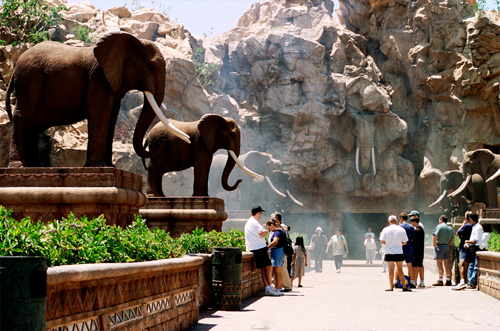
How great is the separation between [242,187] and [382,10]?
688 inches

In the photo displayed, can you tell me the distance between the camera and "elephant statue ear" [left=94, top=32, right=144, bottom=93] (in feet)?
31.1

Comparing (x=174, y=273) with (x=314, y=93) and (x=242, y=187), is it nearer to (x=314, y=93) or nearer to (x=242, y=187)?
(x=242, y=187)

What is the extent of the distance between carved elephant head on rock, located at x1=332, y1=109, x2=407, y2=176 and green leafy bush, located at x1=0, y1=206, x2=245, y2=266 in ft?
108

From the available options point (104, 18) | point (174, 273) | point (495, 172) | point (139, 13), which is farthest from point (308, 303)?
point (139, 13)

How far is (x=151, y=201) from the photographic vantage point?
14508 mm

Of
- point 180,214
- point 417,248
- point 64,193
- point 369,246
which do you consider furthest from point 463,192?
point 64,193

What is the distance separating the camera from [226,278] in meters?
9.72

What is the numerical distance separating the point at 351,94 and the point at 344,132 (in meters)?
2.78

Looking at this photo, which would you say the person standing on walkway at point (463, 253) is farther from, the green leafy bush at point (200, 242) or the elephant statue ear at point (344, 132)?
the elephant statue ear at point (344, 132)

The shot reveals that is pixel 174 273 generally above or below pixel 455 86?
below

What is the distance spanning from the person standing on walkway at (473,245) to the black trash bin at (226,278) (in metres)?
6.74

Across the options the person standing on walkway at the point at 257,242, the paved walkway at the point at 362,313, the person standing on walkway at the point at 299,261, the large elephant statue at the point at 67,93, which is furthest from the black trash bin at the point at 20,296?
the person standing on walkway at the point at 299,261

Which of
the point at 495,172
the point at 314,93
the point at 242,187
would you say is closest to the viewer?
the point at 495,172

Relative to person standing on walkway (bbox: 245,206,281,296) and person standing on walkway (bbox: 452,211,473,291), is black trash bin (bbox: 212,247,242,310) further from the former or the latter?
person standing on walkway (bbox: 452,211,473,291)
